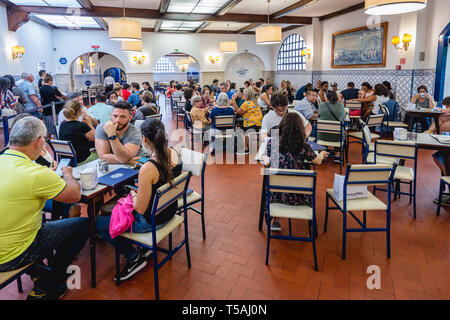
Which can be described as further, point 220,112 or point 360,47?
point 360,47

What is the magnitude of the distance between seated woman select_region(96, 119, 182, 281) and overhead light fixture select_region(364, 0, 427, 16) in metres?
2.50

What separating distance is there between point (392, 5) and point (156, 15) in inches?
305

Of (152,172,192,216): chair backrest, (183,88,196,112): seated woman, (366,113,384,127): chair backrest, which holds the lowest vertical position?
(152,172,192,216): chair backrest

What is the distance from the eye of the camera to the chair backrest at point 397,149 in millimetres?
3197

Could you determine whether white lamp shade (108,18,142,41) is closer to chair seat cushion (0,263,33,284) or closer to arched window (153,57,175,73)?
chair seat cushion (0,263,33,284)

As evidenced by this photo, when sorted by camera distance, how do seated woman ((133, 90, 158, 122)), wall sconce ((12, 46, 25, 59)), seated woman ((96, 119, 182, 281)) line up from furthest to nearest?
wall sconce ((12, 46, 25, 59))
seated woman ((133, 90, 158, 122))
seated woman ((96, 119, 182, 281))

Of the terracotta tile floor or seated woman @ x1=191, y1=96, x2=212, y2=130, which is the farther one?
seated woman @ x1=191, y1=96, x2=212, y2=130

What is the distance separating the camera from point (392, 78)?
26.9 feet

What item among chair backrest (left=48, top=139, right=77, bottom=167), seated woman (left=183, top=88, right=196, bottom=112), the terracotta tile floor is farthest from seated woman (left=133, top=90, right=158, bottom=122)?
the terracotta tile floor

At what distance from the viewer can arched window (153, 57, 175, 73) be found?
75.7 feet

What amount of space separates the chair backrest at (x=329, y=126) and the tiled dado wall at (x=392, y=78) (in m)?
4.20

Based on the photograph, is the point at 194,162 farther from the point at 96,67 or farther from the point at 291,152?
the point at 96,67

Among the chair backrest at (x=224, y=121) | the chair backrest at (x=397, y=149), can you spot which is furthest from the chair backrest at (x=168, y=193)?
the chair backrest at (x=224, y=121)

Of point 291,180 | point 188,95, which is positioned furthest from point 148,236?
point 188,95
